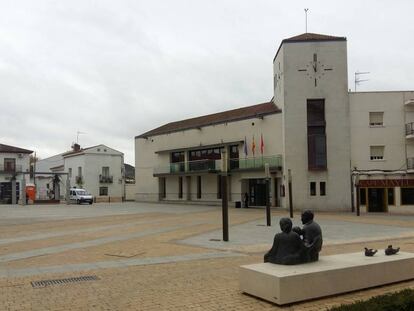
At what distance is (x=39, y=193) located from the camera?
8250cm

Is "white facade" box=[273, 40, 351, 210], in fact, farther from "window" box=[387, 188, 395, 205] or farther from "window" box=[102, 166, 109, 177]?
"window" box=[102, 166, 109, 177]

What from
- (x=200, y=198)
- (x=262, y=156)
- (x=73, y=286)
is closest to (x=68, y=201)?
(x=200, y=198)

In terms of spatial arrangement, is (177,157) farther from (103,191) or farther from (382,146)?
(103,191)

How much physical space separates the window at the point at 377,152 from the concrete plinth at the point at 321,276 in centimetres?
3185

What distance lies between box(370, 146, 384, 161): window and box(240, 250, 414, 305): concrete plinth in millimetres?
31855

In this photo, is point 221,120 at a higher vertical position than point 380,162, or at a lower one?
higher

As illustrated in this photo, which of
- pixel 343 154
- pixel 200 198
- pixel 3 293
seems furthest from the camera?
pixel 200 198

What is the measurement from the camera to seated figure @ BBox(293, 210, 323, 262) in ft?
26.6

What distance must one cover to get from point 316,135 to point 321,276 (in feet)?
106

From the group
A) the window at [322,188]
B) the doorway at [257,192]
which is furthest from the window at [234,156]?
the window at [322,188]

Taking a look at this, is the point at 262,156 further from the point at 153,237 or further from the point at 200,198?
the point at 153,237

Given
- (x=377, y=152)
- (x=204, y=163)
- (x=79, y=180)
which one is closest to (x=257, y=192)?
(x=204, y=163)

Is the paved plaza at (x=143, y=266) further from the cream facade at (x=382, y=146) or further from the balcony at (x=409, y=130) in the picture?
the balcony at (x=409, y=130)

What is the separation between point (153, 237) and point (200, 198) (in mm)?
32352
